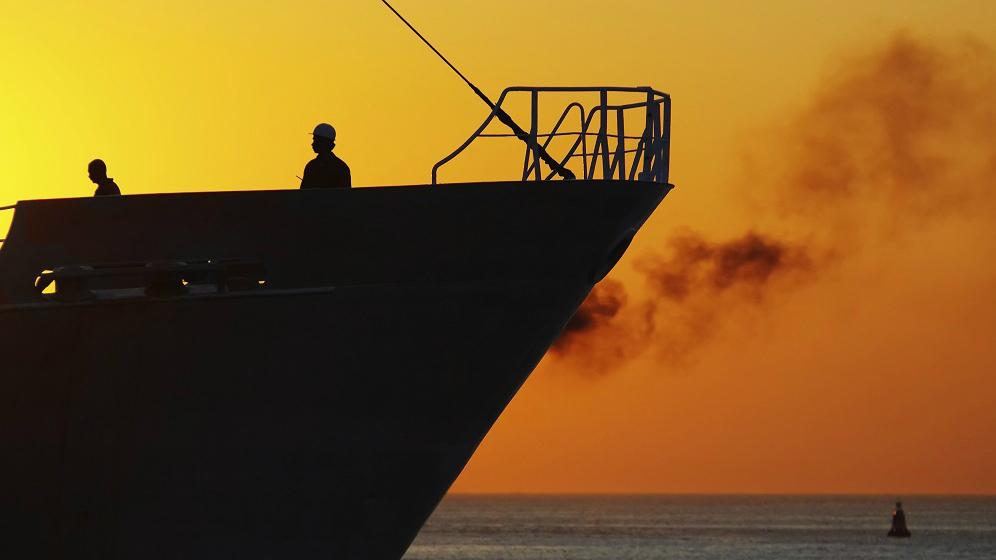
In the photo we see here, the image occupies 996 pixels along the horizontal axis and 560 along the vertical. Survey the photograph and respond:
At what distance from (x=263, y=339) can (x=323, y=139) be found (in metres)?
2.02

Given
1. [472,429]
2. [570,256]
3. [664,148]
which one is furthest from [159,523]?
[664,148]

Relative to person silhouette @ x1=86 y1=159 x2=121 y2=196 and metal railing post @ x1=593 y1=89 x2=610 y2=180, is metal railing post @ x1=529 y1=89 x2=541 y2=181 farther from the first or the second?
person silhouette @ x1=86 y1=159 x2=121 y2=196

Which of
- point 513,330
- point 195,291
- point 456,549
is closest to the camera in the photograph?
point 195,291

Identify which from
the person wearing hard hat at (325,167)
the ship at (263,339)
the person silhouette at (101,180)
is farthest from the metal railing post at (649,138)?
the person silhouette at (101,180)

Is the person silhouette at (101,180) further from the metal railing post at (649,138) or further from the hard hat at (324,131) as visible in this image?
the metal railing post at (649,138)

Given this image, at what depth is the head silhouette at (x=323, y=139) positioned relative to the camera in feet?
56.0

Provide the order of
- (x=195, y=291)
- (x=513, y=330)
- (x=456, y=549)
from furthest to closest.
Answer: (x=456, y=549) → (x=513, y=330) → (x=195, y=291)

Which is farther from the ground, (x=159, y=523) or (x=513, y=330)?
(x=513, y=330)

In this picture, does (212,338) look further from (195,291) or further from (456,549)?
(456,549)

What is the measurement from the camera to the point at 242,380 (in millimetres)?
16609

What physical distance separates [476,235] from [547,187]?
0.79 metres

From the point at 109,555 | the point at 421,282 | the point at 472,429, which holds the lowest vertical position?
the point at 109,555

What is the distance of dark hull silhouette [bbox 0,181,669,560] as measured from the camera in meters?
16.3

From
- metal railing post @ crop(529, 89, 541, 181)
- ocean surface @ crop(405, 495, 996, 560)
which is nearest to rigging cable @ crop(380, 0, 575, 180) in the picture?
metal railing post @ crop(529, 89, 541, 181)
